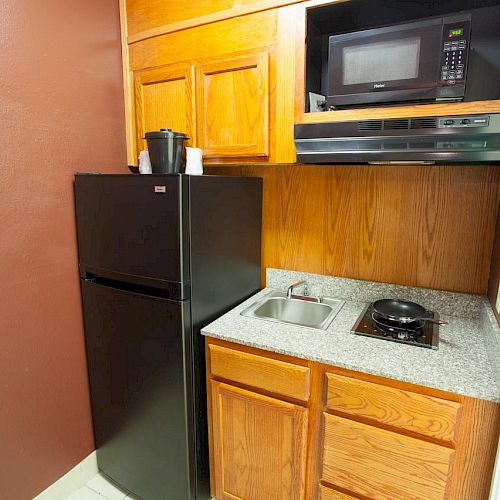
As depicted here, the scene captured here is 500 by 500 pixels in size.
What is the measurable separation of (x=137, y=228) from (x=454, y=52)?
4.04ft

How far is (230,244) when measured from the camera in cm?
164

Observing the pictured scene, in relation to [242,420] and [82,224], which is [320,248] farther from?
[82,224]

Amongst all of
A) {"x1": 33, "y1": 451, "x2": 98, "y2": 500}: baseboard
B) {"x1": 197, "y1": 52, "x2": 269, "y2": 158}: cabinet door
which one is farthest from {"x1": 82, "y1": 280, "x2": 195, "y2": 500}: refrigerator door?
{"x1": 197, "y1": 52, "x2": 269, "y2": 158}: cabinet door

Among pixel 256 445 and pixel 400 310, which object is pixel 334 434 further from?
pixel 400 310

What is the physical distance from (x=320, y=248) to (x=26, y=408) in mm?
1518

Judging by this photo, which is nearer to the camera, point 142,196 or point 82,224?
point 142,196

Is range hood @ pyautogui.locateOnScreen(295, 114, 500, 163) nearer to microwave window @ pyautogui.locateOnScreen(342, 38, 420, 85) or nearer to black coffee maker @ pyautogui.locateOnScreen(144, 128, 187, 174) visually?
microwave window @ pyautogui.locateOnScreen(342, 38, 420, 85)

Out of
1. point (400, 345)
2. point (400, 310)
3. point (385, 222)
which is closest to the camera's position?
point (400, 345)

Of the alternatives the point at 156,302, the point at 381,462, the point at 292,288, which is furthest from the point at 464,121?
the point at 156,302

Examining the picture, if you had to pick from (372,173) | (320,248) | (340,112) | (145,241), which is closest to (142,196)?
(145,241)

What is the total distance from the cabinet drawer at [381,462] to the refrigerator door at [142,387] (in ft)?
1.92

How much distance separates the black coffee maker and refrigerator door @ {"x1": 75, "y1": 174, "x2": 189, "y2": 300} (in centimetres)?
20

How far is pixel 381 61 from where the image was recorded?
1223 mm

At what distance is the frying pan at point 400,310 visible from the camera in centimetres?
139
